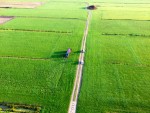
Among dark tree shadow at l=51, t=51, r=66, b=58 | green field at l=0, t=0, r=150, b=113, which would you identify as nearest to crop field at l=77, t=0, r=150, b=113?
green field at l=0, t=0, r=150, b=113

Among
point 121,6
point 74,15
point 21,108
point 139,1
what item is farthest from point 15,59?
point 139,1

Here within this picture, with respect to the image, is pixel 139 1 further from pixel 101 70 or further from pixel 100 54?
pixel 101 70

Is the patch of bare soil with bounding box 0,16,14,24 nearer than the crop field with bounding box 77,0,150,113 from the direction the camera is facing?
No

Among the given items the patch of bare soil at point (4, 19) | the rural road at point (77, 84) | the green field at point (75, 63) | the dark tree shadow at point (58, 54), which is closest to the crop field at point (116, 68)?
the green field at point (75, 63)

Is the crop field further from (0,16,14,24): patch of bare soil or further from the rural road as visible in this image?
(0,16,14,24): patch of bare soil

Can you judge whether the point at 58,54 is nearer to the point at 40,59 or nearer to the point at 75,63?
the point at 40,59

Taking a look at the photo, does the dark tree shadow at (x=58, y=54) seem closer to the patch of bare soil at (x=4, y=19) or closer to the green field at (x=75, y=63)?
the green field at (x=75, y=63)

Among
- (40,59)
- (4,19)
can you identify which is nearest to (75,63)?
(40,59)

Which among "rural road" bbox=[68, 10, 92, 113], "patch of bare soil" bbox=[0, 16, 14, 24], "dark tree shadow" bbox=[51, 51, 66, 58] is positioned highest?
"patch of bare soil" bbox=[0, 16, 14, 24]
